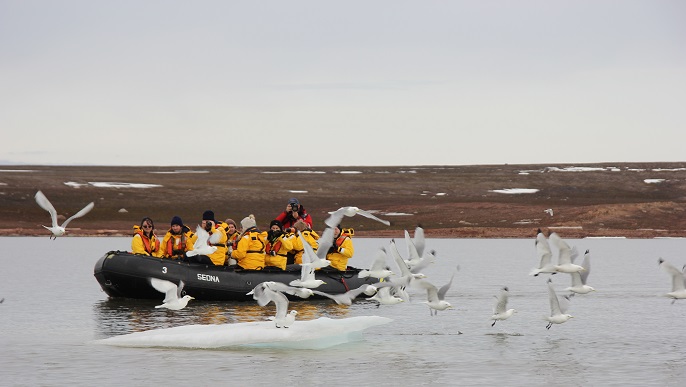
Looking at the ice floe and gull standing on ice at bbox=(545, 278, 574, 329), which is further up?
gull standing on ice at bbox=(545, 278, 574, 329)

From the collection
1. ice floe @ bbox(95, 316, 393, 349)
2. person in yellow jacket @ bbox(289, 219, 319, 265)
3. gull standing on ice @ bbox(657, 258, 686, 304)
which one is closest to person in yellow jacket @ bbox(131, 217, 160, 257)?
person in yellow jacket @ bbox(289, 219, 319, 265)

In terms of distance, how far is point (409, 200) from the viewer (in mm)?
79188

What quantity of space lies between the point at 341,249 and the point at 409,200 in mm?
55855

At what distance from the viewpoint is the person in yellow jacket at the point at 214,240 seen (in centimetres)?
2186

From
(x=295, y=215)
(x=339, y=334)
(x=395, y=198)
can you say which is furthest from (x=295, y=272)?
(x=395, y=198)

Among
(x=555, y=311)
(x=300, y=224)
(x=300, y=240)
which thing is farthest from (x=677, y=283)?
(x=300, y=224)

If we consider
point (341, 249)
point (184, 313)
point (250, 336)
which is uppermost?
point (341, 249)

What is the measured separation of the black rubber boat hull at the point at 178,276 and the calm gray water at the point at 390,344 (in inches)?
13.0

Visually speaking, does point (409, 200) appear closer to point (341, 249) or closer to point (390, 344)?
point (341, 249)

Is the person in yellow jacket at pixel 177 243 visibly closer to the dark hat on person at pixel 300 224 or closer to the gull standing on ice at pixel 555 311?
the dark hat on person at pixel 300 224

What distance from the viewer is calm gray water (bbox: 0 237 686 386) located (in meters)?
15.2

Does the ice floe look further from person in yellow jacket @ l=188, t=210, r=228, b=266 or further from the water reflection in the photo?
person in yellow jacket @ l=188, t=210, r=228, b=266

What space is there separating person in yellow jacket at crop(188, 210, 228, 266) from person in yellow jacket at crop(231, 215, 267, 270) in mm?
295

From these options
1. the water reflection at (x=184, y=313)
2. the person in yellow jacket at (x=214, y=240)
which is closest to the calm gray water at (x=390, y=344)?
the water reflection at (x=184, y=313)
